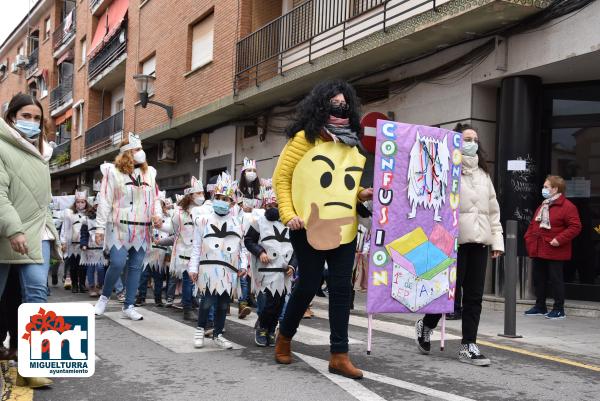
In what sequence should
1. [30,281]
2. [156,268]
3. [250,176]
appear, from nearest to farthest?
[30,281], [250,176], [156,268]

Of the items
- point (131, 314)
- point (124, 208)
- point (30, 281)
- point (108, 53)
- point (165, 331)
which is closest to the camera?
point (30, 281)

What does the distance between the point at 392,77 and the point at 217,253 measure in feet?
24.1

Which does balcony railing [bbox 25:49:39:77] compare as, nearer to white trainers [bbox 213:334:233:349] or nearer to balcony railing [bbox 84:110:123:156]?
balcony railing [bbox 84:110:123:156]

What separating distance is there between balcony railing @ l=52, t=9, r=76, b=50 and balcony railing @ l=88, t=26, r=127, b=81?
16.7 ft

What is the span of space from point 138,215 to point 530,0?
5.89 meters

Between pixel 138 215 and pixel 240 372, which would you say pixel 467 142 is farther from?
pixel 138 215

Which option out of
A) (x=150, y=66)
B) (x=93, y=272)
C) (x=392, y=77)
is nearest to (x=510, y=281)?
(x=392, y=77)

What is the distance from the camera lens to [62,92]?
35.4m

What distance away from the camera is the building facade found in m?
9.82

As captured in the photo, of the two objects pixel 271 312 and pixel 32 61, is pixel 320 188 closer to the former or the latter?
pixel 271 312

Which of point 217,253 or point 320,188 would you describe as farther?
point 217,253

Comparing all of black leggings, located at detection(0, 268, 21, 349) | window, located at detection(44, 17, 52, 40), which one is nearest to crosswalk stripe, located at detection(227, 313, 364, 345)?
black leggings, located at detection(0, 268, 21, 349)

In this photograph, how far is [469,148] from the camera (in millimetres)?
5555

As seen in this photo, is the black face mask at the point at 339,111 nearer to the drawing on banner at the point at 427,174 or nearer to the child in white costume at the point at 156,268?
the drawing on banner at the point at 427,174
